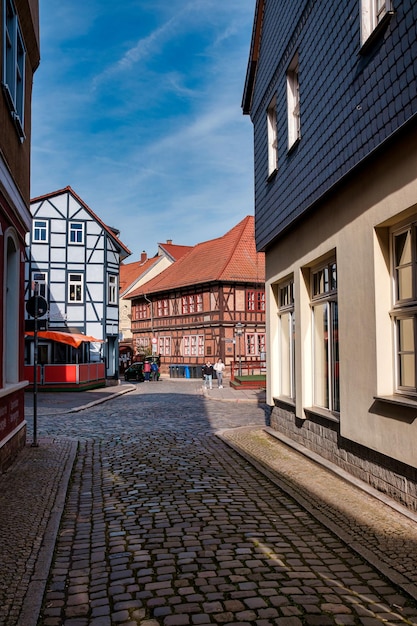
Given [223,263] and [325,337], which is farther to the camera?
[223,263]

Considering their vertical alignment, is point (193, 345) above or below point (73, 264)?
below

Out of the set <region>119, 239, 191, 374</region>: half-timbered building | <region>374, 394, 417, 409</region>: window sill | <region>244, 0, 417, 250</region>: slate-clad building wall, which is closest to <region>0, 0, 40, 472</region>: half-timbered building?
<region>244, 0, 417, 250</region>: slate-clad building wall

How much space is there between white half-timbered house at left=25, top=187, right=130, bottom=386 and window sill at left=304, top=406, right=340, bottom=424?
24664mm

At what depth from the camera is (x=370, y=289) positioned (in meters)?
6.91

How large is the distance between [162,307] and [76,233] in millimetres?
18587

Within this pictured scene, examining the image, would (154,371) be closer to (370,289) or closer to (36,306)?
(36,306)

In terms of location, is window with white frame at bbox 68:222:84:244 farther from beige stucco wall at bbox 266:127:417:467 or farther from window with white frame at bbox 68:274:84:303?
beige stucco wall at bbox 266:127:417:467

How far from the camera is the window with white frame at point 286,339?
1143 centimetres

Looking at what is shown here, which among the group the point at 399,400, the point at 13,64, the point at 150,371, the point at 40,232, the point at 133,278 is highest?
the point at 133,278

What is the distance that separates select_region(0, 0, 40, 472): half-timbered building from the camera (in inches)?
321

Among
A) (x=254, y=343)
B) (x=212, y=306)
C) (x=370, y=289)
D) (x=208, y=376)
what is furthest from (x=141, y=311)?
(x=370, y=289)

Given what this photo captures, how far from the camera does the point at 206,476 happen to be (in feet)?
26.6

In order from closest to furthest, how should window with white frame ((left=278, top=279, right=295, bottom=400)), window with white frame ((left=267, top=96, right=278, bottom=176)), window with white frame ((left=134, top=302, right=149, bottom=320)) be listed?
window with white frame ((left=278, top=279, right=295, bottom=400)) < window with white frame ((left=267, top=96, right=278, bottom=176)) < window with white frame ((left=134, top=302, right=149, bottom=320))

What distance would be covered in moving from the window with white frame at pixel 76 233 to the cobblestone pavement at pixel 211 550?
2626cm
